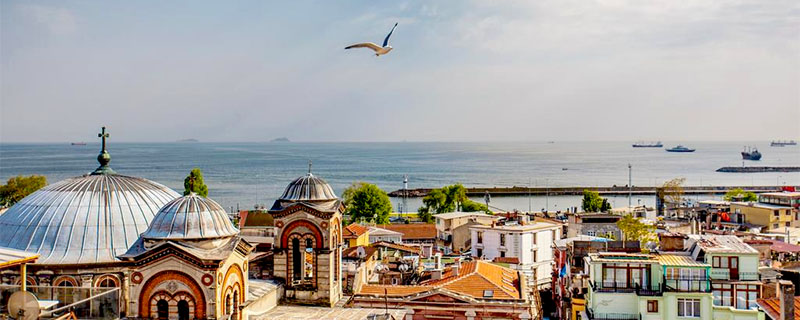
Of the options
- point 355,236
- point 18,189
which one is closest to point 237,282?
point 355,236

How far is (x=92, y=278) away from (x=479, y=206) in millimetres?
79353

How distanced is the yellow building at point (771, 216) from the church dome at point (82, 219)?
61021 millimetres

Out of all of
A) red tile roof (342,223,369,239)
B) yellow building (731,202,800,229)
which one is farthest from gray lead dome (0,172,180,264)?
yellow building (731,202,800,229)

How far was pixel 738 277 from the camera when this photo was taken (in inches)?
1143

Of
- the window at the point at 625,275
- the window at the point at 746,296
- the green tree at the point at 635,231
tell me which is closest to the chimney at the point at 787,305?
the window at the point at 746,296

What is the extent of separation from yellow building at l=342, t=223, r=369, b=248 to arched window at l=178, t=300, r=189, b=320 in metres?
32.8

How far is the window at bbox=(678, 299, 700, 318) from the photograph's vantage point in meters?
28.2

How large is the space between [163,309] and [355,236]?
35122 mm

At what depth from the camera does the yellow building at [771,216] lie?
6912 cm

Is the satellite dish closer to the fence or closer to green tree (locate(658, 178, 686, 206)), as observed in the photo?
the fence

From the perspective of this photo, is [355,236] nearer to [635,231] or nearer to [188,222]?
[635,231]

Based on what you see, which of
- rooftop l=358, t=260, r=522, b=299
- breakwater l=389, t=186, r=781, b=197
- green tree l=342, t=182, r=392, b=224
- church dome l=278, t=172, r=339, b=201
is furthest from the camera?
breakwater l=389, t=186, r=781, b=197

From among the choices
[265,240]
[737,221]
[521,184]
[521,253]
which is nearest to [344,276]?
[265,240]

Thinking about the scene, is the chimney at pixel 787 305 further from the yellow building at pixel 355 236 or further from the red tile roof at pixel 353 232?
the red tile roof at pixel 353 232
